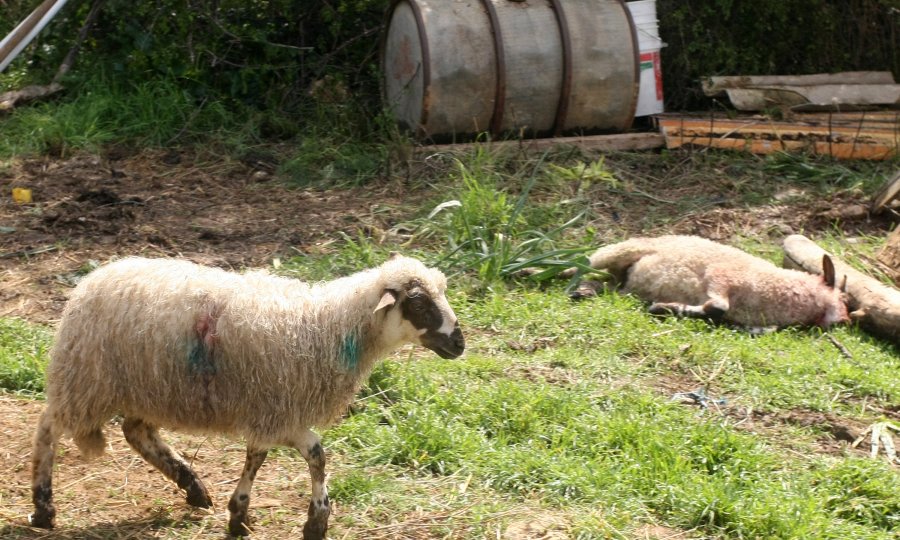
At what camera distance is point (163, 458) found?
179 inches

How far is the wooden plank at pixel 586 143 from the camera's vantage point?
951 centimetres

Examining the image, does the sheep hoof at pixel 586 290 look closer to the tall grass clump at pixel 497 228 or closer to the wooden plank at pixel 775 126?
the tall grass clump at pixel 497 228

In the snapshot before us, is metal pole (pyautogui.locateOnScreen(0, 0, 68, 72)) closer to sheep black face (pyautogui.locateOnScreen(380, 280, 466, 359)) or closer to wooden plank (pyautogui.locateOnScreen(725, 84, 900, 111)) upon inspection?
wooden plank (pyautogui.locateOnScreen(725, 84, 900, 111))

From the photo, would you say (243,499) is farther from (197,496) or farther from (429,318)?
(429,318)

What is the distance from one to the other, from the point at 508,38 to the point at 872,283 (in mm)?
4108

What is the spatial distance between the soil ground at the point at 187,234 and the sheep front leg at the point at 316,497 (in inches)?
8.4

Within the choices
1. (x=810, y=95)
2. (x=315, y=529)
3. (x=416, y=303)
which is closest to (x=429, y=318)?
(x=416, y=303)

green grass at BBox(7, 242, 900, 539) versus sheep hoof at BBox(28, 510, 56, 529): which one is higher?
sheep hoof at BBox(28, 510, 56, 529)

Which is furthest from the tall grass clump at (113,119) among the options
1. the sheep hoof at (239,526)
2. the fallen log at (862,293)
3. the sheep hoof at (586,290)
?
the sheep hoof at (239,526)

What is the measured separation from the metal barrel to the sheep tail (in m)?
5.59

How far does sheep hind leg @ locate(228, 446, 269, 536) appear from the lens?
433cm

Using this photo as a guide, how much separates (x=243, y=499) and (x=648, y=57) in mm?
7609

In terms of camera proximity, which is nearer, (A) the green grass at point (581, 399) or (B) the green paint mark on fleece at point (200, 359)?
(B) the green paint mark on fleece at point (200, 359)

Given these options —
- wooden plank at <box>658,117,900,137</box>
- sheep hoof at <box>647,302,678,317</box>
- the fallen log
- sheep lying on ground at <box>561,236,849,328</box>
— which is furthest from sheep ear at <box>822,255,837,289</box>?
wooden plank at <box>658,117,900,137</box>
